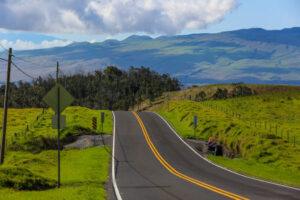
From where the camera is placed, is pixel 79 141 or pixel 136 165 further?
pixel 79 141

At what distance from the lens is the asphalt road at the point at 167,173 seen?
23484 millimetres

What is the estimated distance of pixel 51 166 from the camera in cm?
3741

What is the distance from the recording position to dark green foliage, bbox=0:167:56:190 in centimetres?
2436

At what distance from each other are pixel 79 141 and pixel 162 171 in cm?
1969

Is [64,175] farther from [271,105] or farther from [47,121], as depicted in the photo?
[271,105]

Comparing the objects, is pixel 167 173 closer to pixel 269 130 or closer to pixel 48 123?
pixel 48 123

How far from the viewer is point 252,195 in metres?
22.5

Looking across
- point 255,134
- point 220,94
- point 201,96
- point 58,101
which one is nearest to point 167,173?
point 58,101

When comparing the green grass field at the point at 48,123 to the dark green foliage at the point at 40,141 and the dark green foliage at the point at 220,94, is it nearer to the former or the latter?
the dark green foliage at the point at 40,141

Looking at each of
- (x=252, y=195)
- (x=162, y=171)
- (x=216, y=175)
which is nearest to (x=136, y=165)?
(x=162, y=171)

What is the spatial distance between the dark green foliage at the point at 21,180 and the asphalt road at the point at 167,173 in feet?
11.3

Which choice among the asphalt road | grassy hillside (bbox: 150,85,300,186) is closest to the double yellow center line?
the asphalt road

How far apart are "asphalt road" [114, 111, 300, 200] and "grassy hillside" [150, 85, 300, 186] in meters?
3.16

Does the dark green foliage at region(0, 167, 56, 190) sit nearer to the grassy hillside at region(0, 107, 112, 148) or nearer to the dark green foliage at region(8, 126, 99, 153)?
the dark green foliage at region(8, 126, 99, 153)
